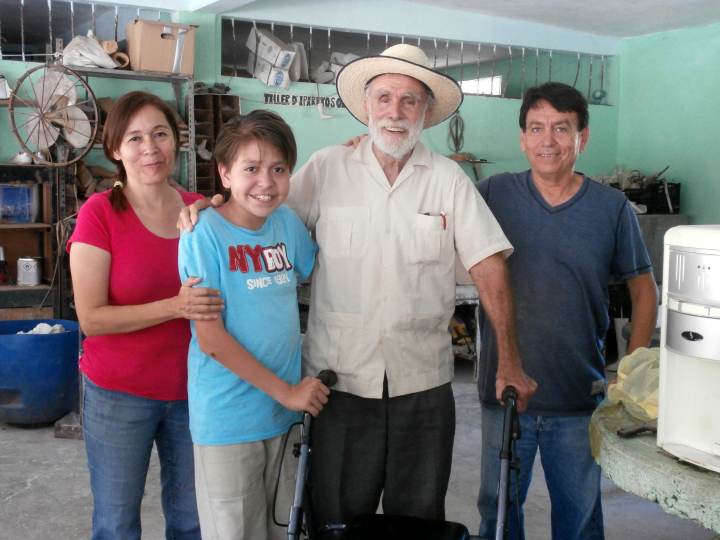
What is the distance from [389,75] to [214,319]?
940 millimetres

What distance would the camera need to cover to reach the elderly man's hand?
2.11 meters

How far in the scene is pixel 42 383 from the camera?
4777mm

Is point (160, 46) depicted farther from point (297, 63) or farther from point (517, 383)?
point (517, 383)

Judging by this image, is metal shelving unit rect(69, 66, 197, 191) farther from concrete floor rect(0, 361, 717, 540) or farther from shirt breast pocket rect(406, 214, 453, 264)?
shirt breast pocket rect(406, 214, 453, 264)

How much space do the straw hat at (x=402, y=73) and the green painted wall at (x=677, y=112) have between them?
6.04m

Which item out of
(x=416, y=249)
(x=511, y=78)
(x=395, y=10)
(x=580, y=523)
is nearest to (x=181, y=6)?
(x=395, y=10)

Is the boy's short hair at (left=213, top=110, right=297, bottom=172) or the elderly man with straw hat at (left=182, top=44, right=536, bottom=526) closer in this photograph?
the boy's short hair at (left=213, top=110, right=297, bottom=172)

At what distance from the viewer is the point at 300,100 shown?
6.95 metres

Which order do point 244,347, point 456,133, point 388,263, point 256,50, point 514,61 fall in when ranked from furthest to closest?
point 514,61 < point 456,133 < point 256,50 < point 388,263 < point 244,347

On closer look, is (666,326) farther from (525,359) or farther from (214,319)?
(214,319)

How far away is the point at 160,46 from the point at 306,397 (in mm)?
4722

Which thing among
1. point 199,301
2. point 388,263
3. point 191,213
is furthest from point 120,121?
point 388,263

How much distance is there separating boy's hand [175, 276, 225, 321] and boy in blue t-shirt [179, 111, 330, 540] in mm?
27

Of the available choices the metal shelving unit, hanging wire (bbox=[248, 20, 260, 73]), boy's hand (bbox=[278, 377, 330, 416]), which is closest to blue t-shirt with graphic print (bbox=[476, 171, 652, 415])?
boy's hand (bbox=[278, 377, 330, 416])
